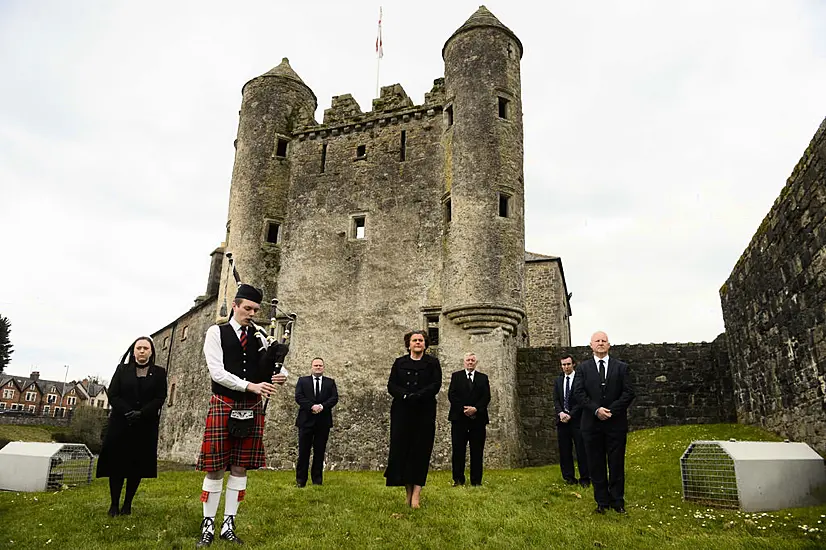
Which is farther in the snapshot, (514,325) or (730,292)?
(514,325)

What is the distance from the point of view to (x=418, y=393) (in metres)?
7.92

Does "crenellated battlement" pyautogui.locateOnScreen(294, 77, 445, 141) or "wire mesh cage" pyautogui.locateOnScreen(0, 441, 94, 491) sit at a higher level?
"crenellated battlement" pyautogui.locateOnScreen(294, 77, 445, 141)

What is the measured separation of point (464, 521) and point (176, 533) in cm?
318

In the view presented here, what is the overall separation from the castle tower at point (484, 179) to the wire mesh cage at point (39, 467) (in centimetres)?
1068

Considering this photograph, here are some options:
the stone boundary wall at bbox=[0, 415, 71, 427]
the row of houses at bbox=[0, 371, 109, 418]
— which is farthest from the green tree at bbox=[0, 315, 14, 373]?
the row of houses at bbox=[0, 371, 109, 418]

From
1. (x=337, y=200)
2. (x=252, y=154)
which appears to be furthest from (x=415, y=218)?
(x=252, y=154)

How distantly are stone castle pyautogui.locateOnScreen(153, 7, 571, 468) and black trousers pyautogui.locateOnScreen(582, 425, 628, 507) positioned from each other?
8.57 m

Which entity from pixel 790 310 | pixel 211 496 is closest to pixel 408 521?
pixel 211 496

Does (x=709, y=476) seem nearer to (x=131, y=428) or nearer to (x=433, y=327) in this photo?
(x=131, y=428)

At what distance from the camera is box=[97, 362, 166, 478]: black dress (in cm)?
727

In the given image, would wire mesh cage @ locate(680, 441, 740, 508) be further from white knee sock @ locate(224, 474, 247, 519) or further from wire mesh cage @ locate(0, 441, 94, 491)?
wire mesh cage @ locate(0, 441, 94, 491)

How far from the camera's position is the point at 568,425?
449 inches

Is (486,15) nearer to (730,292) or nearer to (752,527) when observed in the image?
(730,292)

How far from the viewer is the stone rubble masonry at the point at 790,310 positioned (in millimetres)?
8852
